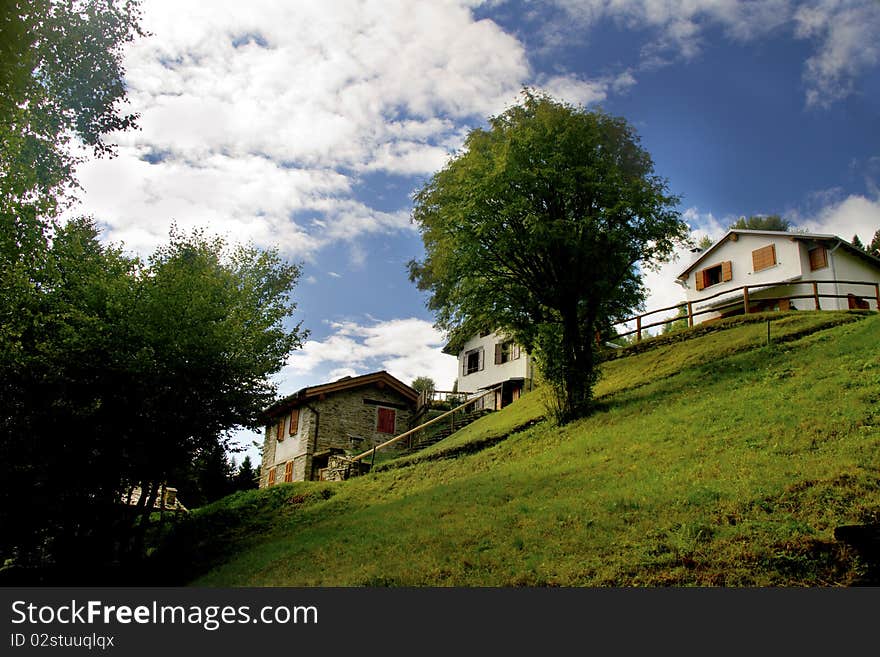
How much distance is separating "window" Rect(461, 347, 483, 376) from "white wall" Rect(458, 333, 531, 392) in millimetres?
146

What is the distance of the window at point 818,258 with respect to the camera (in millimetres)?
35406

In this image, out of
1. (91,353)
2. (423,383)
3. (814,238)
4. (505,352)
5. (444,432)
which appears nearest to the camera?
(91,353)

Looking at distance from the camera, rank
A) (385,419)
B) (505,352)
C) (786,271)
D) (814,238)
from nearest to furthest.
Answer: (814,238), (786,271), (385,419), (505,352)

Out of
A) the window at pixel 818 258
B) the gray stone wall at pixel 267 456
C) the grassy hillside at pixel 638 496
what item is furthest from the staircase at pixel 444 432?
the window at pixel 818 258

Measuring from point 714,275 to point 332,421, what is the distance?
26573 mm

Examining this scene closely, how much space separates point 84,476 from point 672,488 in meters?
17.6

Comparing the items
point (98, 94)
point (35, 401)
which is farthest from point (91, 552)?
point (98, 94)

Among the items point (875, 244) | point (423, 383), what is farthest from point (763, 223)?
point (423, 383)

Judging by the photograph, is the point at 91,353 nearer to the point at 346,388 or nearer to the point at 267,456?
the point at 346,388

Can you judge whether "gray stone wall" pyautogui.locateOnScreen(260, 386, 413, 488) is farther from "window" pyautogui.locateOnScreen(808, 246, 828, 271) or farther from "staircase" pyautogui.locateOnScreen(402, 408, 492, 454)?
"window" pyautogui.locateOnScreen(808, 246, 828, 271)

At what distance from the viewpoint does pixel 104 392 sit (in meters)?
20.7

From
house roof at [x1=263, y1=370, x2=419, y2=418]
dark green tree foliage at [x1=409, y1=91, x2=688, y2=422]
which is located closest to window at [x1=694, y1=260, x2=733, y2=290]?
dark green tree foliage at [x1=409, y1=91, x2=688, y2=422]

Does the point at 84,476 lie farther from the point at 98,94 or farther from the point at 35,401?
the point at 98,94

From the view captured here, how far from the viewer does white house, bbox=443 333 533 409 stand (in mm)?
39938
